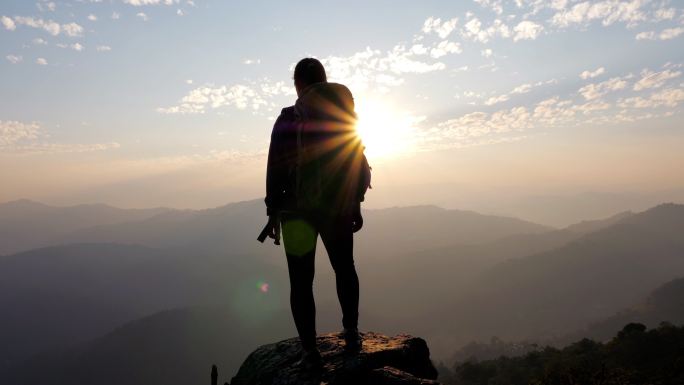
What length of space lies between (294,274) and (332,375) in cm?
105

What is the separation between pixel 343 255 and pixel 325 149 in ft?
3.73

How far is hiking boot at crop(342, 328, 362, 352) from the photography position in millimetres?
4691

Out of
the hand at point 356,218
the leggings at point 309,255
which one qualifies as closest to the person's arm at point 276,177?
the leggings at point 309,255

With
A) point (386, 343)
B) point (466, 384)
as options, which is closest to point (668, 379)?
point (386, 343)

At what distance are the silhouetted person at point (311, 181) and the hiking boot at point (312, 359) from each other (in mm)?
10

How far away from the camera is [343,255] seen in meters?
4.47

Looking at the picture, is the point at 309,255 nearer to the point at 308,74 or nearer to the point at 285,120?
the point at 285,120

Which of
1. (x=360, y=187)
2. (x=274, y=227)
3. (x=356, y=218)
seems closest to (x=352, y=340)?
(x=356, y=218)

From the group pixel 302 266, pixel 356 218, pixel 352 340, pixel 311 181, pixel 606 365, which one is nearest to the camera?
pixel 311 181

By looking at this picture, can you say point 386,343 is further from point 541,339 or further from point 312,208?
point 541,339

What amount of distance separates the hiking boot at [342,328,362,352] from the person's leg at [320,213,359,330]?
297 millimetres

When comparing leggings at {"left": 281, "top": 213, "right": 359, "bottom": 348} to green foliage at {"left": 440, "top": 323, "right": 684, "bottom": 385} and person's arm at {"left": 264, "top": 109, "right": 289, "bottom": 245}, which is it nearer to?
person's arm at {"left": 264, "top": 109, "right": 289, "bottom": 245}

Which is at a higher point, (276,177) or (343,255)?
(276,177)

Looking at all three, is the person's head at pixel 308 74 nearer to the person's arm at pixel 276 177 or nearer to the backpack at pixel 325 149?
the backpack at pixel 325 149
